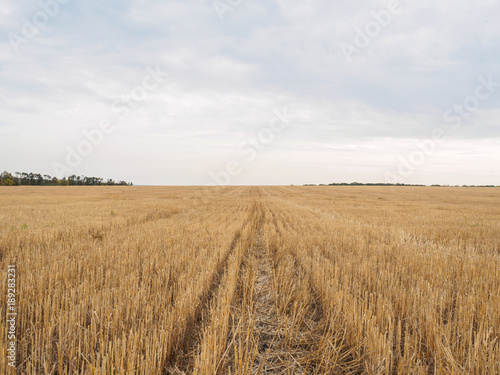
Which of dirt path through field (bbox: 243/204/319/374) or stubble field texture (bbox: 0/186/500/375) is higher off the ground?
stubble field texture (bbox: 0/186/500/375)

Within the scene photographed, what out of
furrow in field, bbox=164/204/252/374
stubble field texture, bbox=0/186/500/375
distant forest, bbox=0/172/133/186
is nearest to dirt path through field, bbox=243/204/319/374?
stubble field texture, bbox=0/186/500/375

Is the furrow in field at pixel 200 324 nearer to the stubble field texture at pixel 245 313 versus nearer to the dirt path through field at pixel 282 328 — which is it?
the stubble field texture at pixel 245 313

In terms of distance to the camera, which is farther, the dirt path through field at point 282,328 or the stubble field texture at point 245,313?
the dirt path through field at point 282,328

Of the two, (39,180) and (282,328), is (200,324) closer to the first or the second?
(282,328)

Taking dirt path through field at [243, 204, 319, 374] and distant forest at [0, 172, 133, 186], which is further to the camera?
distant forest at [0, 172, 133, 186]

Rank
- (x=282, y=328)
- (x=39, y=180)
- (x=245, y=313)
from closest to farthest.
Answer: (x=282, y=328), (x=245, y=313), (x=39, y=180)

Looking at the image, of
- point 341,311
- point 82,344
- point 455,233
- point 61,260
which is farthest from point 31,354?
point 455,233

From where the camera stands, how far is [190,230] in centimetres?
878

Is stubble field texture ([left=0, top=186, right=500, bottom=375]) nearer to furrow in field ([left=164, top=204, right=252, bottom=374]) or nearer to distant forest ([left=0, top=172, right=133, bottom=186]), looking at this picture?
furrow in field ([left=164, top=204, right=252, bottom=374])

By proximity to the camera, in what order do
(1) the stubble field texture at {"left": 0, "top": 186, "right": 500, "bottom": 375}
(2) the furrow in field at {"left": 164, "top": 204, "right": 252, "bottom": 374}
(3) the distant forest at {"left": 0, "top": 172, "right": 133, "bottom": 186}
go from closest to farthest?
(1) the stubble field texture at {"left": 0, "top": 186, "right": 500, "bottom": 375}, (2) the furrow in field at {"left": 164, "top": 204, "right": 252, "bottom": 374}, (3) the distant forest at {"left": 0, "top": 172, "right": 133, "bottom": 186}

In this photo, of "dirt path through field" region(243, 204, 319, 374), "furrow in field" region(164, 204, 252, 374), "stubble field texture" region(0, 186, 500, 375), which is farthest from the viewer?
"dirt path through field" region(243, 204, 319, 374)

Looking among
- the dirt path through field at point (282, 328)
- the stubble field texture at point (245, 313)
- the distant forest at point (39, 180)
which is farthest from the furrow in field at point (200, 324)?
the distant forest at point (39, 180)

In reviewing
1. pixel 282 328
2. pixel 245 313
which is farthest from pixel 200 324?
pixel 282 328

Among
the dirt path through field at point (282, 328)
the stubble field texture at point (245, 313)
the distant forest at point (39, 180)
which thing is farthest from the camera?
the distant forest at point (39, 180)
